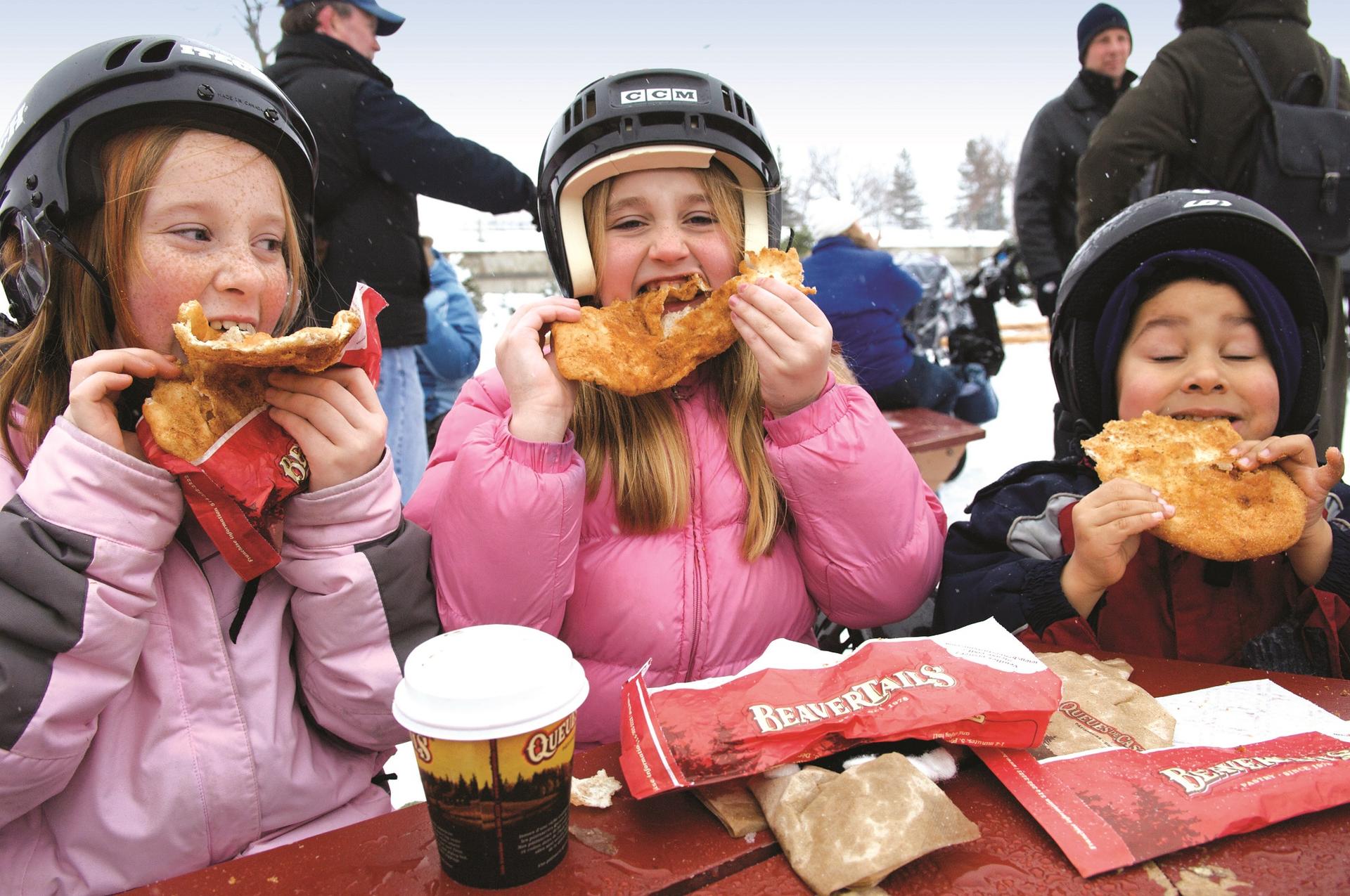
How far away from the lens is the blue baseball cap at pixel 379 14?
13.3 feet

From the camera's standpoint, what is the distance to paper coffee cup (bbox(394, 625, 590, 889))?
975 millimetres

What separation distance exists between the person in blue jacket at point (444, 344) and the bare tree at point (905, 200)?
63279 mm

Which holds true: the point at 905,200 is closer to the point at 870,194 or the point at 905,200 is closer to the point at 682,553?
the point at 870,194

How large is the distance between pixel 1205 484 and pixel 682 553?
3.58 ft

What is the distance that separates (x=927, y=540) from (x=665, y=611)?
1.97ft

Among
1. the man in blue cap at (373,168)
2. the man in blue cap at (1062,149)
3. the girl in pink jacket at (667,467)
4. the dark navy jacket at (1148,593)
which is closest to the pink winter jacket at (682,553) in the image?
the girl in pink jacket at (667,467)

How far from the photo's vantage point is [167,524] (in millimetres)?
1422

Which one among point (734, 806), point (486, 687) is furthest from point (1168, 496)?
point (486, 687)

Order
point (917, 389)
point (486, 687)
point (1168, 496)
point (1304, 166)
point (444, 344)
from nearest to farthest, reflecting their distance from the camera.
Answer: point (486, 687)
point (1168, 496)
point (1304, 166)
point (917, 389)
point (444, 344)

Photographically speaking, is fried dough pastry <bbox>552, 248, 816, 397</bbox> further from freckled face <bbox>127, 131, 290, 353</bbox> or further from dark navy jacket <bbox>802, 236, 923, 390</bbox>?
dark navy jacket <bbox>802, 236, 923, 390</bbox>

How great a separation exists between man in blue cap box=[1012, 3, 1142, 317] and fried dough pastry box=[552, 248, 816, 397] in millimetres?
3995

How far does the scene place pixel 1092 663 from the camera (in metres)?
1.47

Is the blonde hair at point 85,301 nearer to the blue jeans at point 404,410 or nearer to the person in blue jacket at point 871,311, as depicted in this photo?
the blue jeans at point 404,410

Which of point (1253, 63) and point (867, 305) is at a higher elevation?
point (1253, 63)
